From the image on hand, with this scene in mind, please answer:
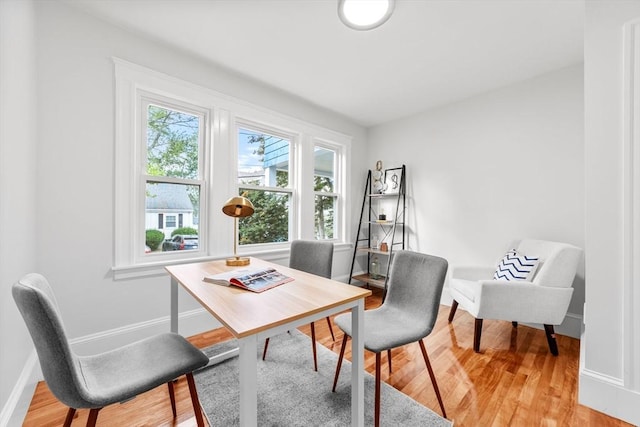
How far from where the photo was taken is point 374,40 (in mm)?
2107

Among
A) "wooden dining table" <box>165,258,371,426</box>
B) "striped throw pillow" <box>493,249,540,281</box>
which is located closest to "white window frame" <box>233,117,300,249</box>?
"wooden dining table" <box>165,258,371,426</box>

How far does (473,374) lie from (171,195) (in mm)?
2819

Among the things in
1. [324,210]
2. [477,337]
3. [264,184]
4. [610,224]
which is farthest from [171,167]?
[610,224]

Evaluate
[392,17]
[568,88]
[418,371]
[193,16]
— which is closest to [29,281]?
[193,16]

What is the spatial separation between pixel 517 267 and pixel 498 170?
114 centimetres

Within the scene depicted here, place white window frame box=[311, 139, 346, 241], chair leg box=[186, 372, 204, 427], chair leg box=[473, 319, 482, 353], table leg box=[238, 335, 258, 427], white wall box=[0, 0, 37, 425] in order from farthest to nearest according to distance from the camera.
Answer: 1. white window frame box=[311, 139, 346, 241]
2. chair leg box=[473, 319, 482, 353]
3. white wall box=[0, 0, 37, 425]
4. chair leg box=[186, 372, 204, 427]
5. table leg box=[238, 335, 258, 427]

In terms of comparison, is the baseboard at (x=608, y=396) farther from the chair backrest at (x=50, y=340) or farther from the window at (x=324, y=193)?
the window at (x=324, y=193)

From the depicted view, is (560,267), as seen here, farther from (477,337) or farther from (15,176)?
(15,176)

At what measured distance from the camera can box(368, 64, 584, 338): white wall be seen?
2.50 meters

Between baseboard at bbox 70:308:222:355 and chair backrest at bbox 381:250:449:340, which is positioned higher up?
chair backrest at bbox 381:250:449:340

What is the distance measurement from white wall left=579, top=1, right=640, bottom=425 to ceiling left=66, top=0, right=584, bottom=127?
50 centimetres

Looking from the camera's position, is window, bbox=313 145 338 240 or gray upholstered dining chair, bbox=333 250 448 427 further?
window, bbox=313 145 338 240

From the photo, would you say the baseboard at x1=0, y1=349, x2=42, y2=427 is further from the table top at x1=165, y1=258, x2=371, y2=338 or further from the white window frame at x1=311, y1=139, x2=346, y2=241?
the white window frame at x1=311, y1=139, x2=346, y2=241

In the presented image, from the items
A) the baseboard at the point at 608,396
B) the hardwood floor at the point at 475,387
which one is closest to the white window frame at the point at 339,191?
the hardwood floor at the point at 475,387
